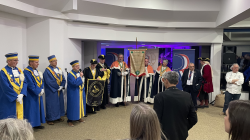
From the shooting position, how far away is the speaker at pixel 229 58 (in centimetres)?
588

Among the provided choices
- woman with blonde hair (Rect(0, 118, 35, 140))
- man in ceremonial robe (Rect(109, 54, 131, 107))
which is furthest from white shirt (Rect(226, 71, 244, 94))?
woman with blonde hair (Rect(0, 118, 35, 140))

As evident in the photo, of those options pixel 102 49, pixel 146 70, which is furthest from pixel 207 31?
pixel 102 49

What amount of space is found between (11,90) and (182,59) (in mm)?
5198

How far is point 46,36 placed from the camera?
4430 mm

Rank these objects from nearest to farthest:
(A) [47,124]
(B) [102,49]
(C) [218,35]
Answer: (A) [47,124], (C) [218,35], (B) [102,49]

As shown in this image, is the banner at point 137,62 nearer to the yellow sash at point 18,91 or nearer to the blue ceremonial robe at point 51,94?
the blue ceremonial robe at point 51,94

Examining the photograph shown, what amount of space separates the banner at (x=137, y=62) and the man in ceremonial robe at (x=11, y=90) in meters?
2.99

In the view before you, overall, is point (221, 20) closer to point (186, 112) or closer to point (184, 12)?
point (184, 12)

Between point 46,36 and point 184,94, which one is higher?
point 46,36

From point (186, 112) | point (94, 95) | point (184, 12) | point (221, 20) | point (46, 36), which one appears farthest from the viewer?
point (184, 12)

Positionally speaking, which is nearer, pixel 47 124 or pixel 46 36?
pixel 47 124

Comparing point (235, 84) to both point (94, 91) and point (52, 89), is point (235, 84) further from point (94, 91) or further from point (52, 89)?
point (52, 89)

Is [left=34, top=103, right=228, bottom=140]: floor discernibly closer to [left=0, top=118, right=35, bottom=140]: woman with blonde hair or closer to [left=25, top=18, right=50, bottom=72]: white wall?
[left=25, top=18, right=50, bottom=72]: white wall

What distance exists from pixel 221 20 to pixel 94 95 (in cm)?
419
